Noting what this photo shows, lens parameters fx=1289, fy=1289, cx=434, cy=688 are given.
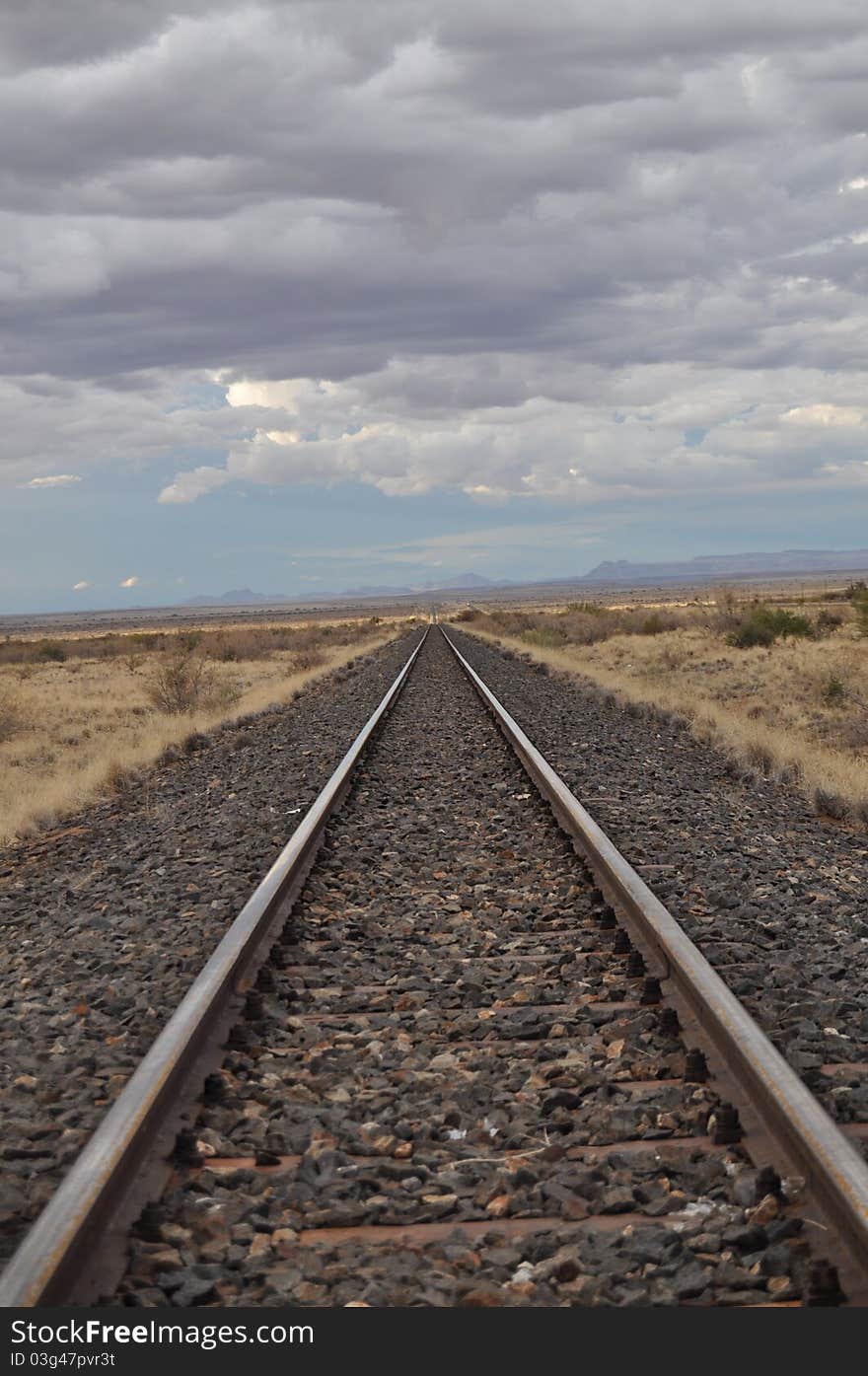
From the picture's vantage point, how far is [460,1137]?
4.21 meters

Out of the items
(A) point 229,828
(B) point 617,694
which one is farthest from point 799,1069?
(B) point 617,694

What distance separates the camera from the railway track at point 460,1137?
3.28m

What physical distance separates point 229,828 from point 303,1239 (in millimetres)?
7012

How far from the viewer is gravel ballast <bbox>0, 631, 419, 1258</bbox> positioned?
14.7 ft

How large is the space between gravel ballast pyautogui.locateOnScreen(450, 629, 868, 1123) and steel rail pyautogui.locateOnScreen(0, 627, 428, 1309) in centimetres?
217

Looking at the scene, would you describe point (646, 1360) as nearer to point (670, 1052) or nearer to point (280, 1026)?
point (670, 1052)

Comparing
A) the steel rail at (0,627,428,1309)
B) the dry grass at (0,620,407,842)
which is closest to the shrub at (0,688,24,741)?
the dry grass at (0,620,407,842)

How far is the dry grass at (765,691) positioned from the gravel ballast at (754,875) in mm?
491

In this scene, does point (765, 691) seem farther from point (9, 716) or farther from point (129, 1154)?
point (129, 1154)

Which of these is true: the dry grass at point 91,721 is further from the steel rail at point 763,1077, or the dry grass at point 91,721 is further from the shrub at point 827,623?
the shrub at point 827,623

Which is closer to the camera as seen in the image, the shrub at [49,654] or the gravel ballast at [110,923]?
the gravel ballast at [110,923]

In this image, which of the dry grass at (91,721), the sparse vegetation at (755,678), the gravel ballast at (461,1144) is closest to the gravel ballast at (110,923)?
the gravel ballast at (461,1144)

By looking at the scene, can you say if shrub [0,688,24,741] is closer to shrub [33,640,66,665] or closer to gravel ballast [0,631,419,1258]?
gravel ballast [0,631,419,1258]

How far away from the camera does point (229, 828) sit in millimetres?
10445
